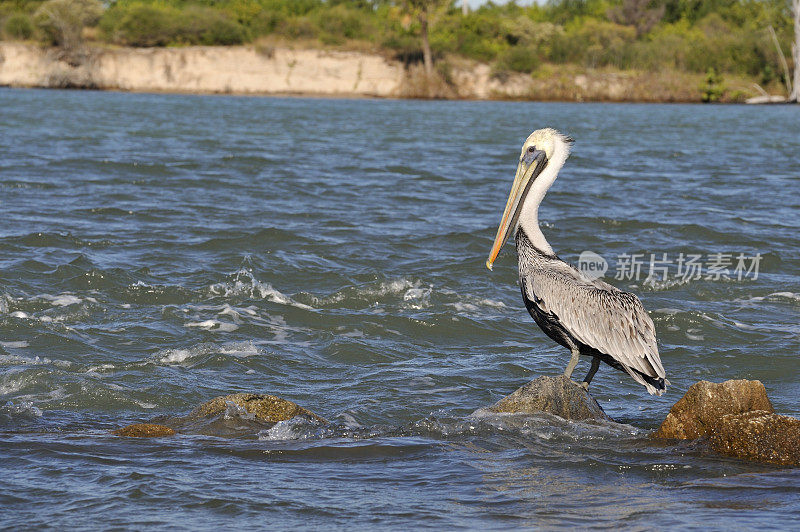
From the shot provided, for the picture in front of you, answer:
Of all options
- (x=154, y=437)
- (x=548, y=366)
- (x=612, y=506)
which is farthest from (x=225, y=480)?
(x=548, y=366)

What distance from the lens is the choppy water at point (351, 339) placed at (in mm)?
4516

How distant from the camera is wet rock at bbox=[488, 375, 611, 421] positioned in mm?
5637

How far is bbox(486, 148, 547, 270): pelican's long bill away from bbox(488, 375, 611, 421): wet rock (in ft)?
3.42

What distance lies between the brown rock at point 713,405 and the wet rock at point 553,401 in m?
0.51

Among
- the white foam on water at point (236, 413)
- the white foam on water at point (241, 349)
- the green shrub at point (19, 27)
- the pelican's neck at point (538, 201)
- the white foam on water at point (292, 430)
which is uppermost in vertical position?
the green shrub at point (19, 27)

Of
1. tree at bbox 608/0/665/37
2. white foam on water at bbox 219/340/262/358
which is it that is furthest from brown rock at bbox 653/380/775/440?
tree at bbox 608/0/665/37

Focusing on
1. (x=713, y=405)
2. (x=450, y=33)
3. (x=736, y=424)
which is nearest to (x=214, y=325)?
(x=713, y=405)

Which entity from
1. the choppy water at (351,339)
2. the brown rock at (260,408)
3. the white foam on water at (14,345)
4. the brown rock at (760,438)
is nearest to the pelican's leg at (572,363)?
the choppy water at (351,339)

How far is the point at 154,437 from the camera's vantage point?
17.3 feet

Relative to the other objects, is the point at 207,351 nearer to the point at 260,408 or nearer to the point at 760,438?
the point at 260,408

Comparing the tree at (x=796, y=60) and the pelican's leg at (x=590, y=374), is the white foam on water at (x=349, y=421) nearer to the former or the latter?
the pelican's leg at (x=590, y=374)

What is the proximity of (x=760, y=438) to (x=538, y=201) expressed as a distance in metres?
2.10

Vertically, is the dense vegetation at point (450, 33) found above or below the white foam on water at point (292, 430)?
above

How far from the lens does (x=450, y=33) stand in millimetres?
67500
